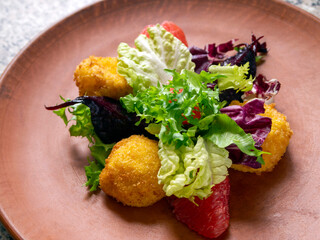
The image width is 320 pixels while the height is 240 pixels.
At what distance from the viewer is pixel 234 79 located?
82.4 inches

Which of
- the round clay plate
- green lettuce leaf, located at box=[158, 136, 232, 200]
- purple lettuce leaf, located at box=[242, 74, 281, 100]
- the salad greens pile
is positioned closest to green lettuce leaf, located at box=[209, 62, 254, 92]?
the salad greens pile


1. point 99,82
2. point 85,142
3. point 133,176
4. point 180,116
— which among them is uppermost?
point 180,116

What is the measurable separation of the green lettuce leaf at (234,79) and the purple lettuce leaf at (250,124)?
0.17 metres

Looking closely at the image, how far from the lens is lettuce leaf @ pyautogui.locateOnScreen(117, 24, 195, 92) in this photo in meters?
2.11

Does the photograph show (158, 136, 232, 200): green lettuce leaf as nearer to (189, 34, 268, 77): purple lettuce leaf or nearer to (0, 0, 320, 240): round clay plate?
(0, 0, 320, 240): round clay plate

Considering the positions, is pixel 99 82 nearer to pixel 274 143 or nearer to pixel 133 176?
pixel 133 176

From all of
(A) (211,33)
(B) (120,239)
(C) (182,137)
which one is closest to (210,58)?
(A) (211,33)

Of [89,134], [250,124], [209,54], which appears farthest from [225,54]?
[89,134]

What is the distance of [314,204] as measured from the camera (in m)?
1.81

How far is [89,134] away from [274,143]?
103 centimetres

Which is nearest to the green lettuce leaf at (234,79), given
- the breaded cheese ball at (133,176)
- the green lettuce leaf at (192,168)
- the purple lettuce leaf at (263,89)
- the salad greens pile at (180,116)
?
the salad greens pile at (180,116)

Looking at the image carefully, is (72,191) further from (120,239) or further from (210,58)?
(210,58)

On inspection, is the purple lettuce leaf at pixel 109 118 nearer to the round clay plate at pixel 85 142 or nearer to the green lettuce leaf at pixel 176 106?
the green lettuce leaf at pixel 176 106

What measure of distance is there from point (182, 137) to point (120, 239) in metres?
0.57
